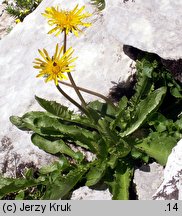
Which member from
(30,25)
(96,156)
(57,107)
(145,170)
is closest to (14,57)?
(30,25)

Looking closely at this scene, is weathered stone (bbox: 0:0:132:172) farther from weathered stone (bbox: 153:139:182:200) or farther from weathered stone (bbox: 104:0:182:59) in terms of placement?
weathered stone (bbox: 153:139:182:200)

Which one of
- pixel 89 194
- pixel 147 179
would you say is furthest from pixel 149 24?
pixel 89 194

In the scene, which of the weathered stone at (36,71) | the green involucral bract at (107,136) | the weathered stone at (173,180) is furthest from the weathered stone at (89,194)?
the weathered stone at (173,180)

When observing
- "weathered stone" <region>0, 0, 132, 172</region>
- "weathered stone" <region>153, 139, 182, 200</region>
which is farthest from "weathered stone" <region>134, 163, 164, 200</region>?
"weathered stone" <region>0, 0, 132, 172</region>

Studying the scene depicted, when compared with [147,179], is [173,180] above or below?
below

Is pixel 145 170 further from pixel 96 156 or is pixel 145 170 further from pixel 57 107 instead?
pixel 57 107

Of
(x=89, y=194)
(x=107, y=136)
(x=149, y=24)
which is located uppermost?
(x=149, y=24)

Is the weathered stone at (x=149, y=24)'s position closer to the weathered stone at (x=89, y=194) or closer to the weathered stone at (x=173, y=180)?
the weathered stone at (x=173, y=180)

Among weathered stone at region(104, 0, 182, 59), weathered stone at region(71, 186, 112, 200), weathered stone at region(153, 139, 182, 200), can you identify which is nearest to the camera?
weathered stone at region(153, 139, 182, 200)

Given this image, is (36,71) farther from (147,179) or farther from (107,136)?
(147,179)
